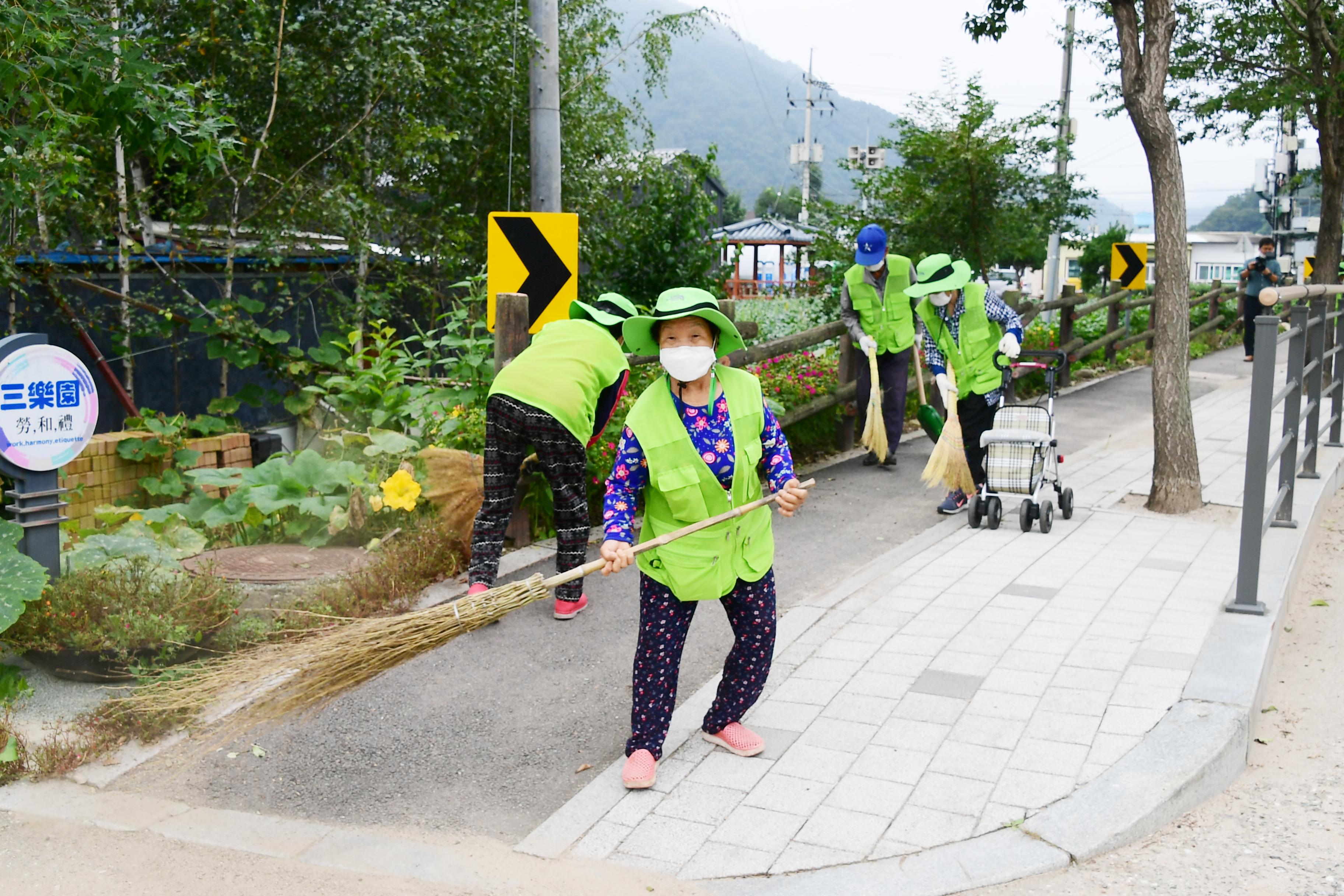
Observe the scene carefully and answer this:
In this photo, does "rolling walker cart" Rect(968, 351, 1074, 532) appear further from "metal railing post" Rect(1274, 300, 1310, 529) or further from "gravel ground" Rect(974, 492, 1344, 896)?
"gravel ground" Rect(974, 492, 1344, 896)

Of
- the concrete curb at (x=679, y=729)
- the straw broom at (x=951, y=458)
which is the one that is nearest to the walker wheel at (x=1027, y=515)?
the straw broom at (x=951, y=458)

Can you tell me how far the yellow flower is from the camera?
20.8 ft

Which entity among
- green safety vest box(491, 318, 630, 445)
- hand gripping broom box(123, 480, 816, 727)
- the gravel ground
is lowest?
the gravel ground

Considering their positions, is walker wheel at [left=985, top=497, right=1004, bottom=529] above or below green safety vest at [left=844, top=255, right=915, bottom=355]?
below

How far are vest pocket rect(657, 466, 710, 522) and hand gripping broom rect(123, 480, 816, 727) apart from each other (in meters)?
0.06

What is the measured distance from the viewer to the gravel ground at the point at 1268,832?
3475mm

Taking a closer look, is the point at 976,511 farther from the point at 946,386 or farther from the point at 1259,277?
the point at 1259,277

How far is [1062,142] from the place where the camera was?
15.8m

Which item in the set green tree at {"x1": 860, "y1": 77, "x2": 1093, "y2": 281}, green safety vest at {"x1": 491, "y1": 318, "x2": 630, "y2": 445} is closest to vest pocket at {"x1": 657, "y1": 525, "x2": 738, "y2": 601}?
green safety vest at {"x1": 491, "y1": 318, "x2": 630, "y2": 445}

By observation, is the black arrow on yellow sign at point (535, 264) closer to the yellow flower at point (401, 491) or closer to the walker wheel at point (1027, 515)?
the yellow flower at point (401, 491)

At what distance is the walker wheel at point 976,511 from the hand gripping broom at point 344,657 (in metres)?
3.79

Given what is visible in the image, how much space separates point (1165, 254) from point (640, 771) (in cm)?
575

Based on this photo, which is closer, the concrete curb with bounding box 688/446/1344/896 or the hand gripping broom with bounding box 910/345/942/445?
the concrete curb with bounding box 688/446/1344/896

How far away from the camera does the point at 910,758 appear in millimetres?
4188
